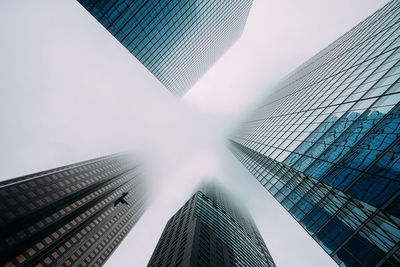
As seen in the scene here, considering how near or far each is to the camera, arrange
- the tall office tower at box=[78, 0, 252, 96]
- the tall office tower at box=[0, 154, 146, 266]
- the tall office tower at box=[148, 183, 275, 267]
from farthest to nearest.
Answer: the tall office tower at box=[0, 154, 146, 266]
the tall office tower at box=[148, 183, 275, 267]
the tall office tower at box=[78, 0, 252, 96]

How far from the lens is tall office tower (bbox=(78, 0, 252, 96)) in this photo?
40.0 meters

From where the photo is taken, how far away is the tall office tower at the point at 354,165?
1377 centimetres

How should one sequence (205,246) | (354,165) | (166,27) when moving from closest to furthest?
1. (354,165)
2. (166,27)
3. (205,246)

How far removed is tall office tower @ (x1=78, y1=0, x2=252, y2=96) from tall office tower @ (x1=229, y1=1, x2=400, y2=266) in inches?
1320

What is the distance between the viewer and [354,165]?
16531 mm

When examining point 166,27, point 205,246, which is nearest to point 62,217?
point 205,246

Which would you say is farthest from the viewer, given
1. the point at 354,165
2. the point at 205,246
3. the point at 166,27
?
the point at 205,246

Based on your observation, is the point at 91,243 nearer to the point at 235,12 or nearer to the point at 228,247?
the point at 228,247

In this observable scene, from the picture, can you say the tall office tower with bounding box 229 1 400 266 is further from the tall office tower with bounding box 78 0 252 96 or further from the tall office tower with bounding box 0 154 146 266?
the tall office tower with bounding box 0 154 146 266

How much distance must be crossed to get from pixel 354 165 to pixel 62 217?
8508 centimetres

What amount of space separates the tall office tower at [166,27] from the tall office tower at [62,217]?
3351 cm

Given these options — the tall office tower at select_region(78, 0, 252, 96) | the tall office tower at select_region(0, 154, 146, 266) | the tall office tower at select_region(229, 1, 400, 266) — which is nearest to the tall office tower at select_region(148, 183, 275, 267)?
the tall office tower at select_region(0, 154, 146, 266)

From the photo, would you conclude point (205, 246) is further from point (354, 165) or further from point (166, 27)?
point (166, 27)

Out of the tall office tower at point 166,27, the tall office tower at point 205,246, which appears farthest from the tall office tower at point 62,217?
the tall office tower at point 166,27
